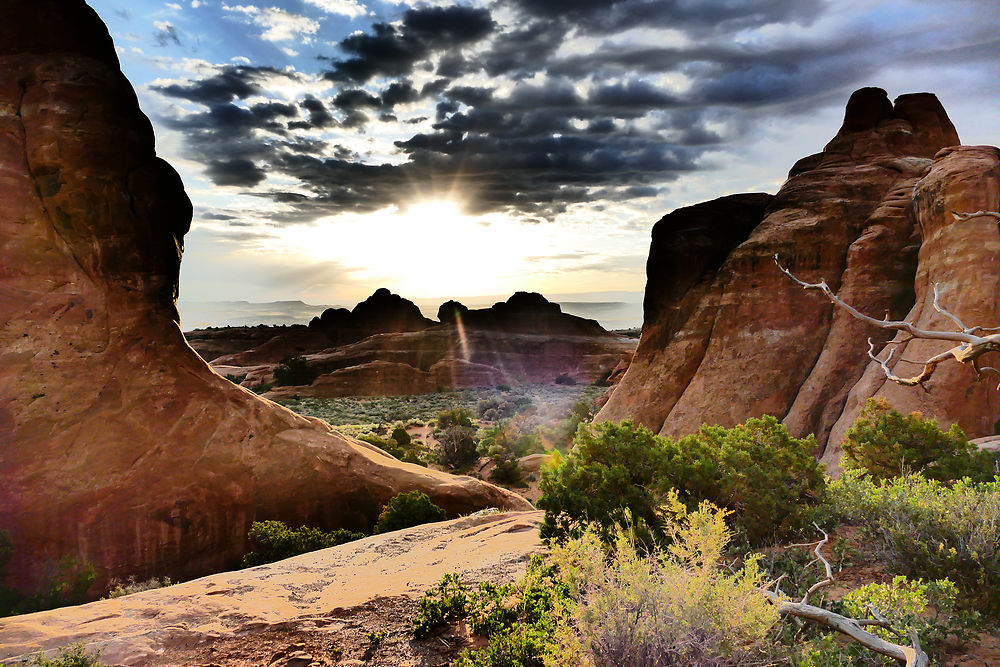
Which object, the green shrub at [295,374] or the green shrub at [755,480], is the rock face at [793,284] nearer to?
the green shrub at [755,480]

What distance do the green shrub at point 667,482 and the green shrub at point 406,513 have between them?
643cm

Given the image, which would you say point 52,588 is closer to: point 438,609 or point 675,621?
point 438,609

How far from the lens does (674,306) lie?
26.2 metres

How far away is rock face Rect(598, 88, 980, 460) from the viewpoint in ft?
66.0

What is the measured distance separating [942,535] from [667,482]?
352 cm

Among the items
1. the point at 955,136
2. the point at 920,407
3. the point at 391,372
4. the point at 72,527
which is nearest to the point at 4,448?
the point at 72,527

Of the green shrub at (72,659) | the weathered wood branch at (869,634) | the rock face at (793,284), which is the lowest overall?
the green shrub at (72,659)

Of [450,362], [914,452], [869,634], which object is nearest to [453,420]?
[914,452]

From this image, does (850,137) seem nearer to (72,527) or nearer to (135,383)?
(135,383)

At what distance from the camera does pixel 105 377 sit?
44.1 ft

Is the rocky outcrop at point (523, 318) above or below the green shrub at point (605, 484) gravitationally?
above

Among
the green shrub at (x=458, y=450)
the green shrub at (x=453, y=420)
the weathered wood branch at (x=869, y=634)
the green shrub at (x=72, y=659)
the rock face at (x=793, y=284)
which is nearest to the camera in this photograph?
the weathered wood branch at (x=869, y=634)

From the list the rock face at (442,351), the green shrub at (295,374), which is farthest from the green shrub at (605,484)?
the green shrub at (295,374)

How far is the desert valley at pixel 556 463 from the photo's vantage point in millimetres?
5859
